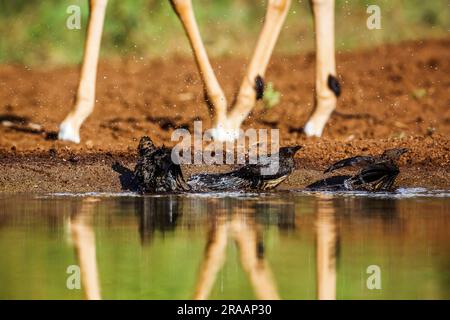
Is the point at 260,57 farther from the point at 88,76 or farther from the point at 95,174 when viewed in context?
the point at 95,174

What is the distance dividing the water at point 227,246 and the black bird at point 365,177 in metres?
0.19

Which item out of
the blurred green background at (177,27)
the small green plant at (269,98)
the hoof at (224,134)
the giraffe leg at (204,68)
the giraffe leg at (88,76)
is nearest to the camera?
the giraffe leg at (88,76)

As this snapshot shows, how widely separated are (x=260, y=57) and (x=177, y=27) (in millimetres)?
7612

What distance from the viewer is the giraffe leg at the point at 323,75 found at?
1268 centimetres

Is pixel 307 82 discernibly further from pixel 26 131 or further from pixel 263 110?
pixel 26 131

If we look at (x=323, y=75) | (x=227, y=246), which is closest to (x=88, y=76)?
(x=323, y=75)

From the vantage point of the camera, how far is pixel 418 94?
16.0 m

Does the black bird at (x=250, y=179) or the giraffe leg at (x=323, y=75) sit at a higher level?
the giraffe leg at (x=323, y=75)

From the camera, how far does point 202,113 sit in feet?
48.9

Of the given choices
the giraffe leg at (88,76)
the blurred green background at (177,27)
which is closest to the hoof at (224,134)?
the giraffe leg at (88,76)

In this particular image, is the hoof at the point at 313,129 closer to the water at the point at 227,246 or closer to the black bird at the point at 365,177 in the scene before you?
the black bird at the point at 365,177

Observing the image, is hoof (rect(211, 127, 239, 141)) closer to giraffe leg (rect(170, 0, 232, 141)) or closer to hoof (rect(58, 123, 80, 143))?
giraffe leg (rect(170, 0, 232, 141))

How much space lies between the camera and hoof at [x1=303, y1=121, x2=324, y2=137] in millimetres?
12773

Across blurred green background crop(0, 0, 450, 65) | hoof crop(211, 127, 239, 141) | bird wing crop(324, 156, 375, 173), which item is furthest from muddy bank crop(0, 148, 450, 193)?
blurred green background crop(0, 0, 450, 65)
